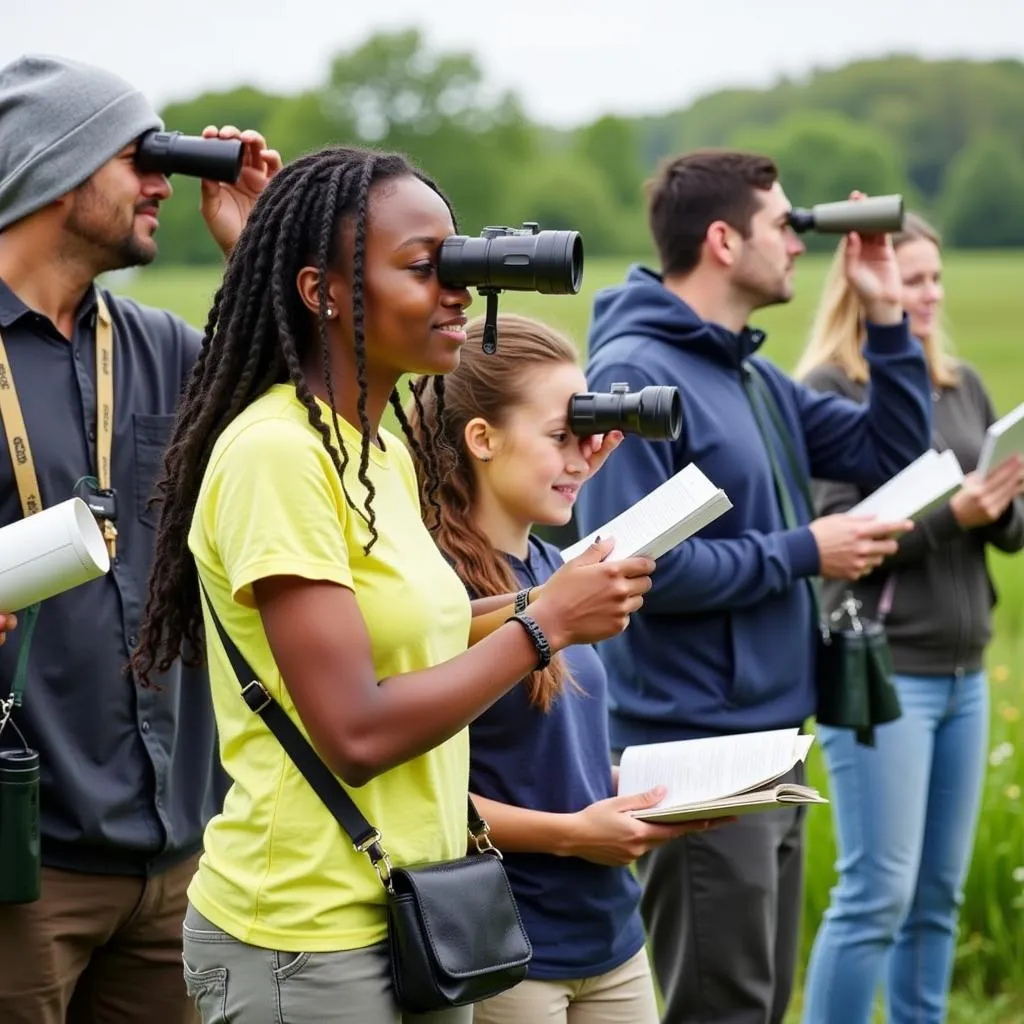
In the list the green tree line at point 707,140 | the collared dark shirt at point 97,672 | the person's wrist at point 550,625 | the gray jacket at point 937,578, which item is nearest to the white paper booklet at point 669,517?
the person's wrist at point 550,625

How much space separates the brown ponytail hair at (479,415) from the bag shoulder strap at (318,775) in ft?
2.02

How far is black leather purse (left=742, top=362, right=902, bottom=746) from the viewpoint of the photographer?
11.2ft

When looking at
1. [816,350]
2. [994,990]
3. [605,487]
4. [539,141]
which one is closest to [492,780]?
[605,487]

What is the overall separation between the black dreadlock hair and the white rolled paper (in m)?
0.09

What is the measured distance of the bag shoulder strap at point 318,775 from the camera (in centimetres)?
190

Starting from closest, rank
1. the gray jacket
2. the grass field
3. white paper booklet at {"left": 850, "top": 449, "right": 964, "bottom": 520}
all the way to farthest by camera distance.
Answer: white paper booklet at {"left": 850, "top": 449, "right": 964, "bottom": 520}
the gray jacket
the grass field

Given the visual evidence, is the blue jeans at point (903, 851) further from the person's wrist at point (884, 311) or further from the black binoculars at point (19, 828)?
the black binoculars at point (19, 828)

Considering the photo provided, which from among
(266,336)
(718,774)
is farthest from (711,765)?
(266,336)

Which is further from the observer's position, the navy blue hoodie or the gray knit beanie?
the navy blue hoodie

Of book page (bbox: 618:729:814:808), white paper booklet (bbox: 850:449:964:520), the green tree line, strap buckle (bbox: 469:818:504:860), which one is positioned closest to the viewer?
strap buckle (bbox: 469:818:504:860)

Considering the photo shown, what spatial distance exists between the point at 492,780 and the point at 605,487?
87 cm

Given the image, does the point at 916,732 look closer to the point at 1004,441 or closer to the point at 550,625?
the point at 1004,441

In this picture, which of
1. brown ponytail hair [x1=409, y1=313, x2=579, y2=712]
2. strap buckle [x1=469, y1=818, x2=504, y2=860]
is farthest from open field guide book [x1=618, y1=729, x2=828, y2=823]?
strap buckle [x1=469, y1=818, x2=504, y2=860]

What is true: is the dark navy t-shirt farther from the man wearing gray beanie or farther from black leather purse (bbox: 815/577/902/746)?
black leather purse (bbox: 815/577/902/746)
